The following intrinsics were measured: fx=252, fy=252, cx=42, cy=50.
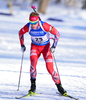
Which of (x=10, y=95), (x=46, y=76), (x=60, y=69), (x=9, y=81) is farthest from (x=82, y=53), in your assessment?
(x=10, y=95)

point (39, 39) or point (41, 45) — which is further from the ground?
point (39, 39)

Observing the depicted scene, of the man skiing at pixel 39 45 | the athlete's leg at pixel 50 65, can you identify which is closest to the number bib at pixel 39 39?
the man skiing at pixel 39 45

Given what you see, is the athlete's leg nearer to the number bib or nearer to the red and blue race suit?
the red and blue race suit

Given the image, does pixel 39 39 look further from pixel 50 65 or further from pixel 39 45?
pixel 50 65

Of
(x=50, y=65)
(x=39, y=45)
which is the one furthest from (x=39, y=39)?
(x=50, y=65)

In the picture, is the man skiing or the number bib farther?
the number bib

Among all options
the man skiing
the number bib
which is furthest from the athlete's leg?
the number bib

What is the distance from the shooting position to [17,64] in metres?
7.82

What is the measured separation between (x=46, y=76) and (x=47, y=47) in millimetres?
1608

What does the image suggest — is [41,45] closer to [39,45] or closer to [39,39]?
[39,45]

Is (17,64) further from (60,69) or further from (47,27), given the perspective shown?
(47,27)

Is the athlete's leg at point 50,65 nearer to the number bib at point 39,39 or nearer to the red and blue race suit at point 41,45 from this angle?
the red and blue race suit at point 41,45

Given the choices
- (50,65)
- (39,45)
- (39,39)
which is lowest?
(50,65)

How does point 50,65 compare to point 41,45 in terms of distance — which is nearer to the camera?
point 50,65
